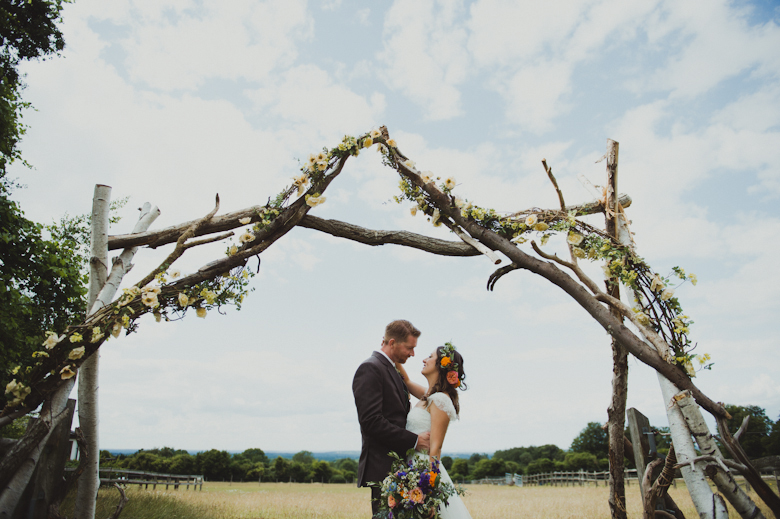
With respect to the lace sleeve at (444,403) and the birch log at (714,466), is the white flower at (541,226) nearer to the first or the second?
the birch log at (714,466)

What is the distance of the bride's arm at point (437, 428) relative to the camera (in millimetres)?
3182

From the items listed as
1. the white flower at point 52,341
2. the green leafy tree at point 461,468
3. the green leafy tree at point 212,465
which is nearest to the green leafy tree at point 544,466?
the green leafy tree at point 461,468

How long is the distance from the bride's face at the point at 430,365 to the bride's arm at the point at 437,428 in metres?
0.34

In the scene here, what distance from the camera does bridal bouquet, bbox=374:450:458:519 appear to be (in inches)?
116

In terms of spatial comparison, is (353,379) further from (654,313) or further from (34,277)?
(34,277)

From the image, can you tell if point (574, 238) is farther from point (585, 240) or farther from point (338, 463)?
point (338, 463)

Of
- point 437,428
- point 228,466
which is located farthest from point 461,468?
point 437,428

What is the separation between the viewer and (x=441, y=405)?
328 cm

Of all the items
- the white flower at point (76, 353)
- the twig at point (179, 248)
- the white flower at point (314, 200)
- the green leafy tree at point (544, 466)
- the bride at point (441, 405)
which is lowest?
the green leafy tree at point (544, 466)

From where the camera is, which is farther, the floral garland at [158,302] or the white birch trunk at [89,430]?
the white birch trunk at [89,430]

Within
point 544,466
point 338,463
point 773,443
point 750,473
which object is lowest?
point 338,463

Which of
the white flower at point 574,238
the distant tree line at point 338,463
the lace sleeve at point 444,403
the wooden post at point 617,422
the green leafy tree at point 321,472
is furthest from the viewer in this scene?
the green leafy tree at point 321,472

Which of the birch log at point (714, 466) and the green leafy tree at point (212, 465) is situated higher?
the birch log at point (714, 466)

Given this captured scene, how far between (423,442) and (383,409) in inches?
15.4
